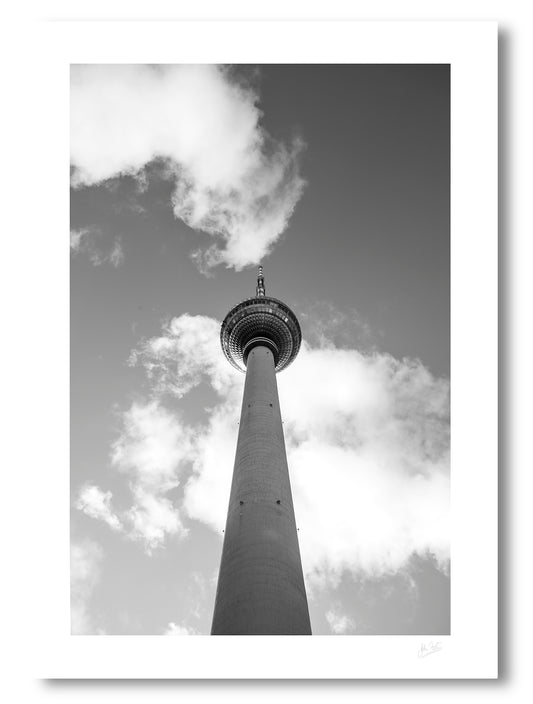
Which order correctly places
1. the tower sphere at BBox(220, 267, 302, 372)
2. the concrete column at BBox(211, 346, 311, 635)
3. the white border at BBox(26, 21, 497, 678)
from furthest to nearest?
the tower sphere at BBox(220, 267, 302, 372) → the concrete column at BBox(211, 346, 311, 635) → the white border at BBox(26, 21, 497, 678)

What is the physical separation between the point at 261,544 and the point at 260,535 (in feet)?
1.22

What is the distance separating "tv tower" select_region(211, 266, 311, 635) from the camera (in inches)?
498

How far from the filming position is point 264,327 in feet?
92.1

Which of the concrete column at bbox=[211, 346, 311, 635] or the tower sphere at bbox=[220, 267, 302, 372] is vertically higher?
the tower sphere at bbox=[220, 267, 302, 372]

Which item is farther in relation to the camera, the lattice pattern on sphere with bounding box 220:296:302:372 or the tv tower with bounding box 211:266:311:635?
the lattice pattern on sphere with bounding box 220:296:302:372

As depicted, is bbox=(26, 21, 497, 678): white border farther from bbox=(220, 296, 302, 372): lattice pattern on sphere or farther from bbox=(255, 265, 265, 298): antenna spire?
bbox=(255, 265, 265, 298): antenna spire
